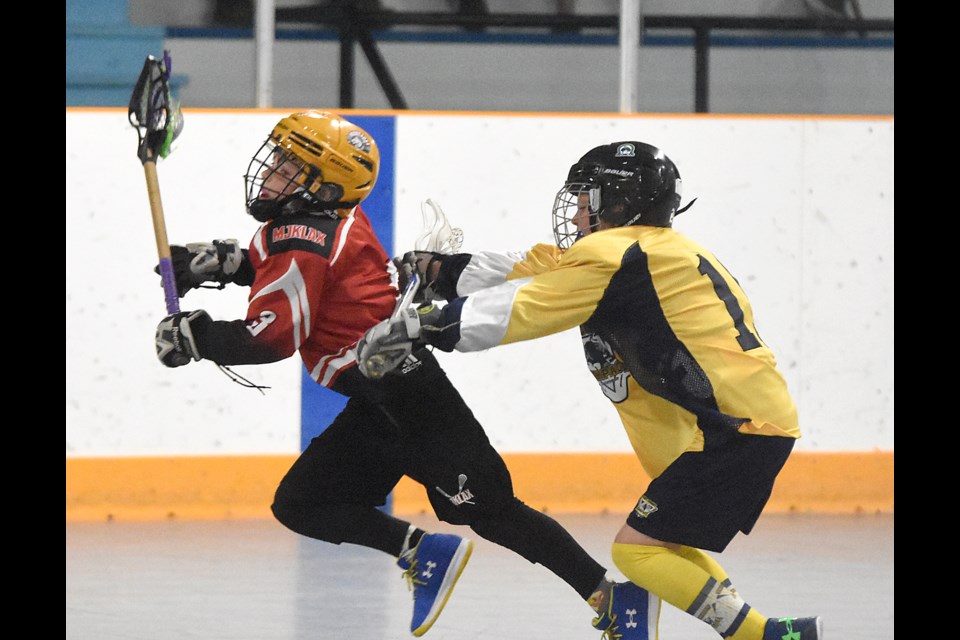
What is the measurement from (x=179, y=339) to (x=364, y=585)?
70.4 inches

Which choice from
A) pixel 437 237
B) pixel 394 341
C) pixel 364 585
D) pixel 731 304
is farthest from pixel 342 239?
pixel 364 585

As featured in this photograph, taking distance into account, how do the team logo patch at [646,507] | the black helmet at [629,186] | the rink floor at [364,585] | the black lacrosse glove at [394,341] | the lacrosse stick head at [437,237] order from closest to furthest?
the black lacrosse glove at [394,341]
the team logo patch at [646,507]
the black helmet at [629,186]
the lacrosse stick head at [437,237]
the rink floor at [364,585]

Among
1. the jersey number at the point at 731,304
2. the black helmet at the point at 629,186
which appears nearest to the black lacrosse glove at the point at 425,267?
the black helmet at the point at 629,186

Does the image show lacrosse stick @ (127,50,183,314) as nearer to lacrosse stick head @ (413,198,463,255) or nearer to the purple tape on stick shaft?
the purple tape on stick shaft

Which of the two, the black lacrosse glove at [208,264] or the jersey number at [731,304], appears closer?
the jersey number at [731,304]

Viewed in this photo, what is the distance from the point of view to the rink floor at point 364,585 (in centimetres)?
461

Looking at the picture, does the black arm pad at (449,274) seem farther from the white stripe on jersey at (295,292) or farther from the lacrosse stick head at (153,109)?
the lacrosse stick head at (153,109)

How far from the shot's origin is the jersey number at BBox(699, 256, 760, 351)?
3.65 meters

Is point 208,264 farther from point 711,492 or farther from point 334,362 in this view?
point 711,492

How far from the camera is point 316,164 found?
3963 millimetres

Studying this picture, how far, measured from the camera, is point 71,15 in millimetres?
6891

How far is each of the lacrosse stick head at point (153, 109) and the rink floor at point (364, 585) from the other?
4.80 ft

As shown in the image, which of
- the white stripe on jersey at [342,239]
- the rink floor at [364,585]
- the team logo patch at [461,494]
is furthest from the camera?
the rink floor at [364,585]
